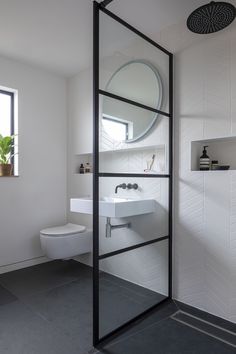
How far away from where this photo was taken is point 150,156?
2250 mm

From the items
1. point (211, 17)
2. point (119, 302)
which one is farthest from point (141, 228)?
point (211, 17)

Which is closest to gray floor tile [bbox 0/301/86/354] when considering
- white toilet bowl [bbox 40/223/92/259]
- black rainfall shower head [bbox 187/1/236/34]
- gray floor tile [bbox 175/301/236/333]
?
white toilet bowl [bbox 40/223/92/259]

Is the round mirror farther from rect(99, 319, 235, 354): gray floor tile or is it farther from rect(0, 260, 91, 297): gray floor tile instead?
rect(0, 260, 91, 297): gray floor tile

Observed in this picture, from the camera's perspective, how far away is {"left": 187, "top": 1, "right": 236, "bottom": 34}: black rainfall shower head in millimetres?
1523

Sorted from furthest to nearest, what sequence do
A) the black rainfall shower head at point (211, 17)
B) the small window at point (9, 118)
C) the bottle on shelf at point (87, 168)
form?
the bottle on shelf at point (87, 168) → the small window at point (9, 118) → the black rainfall shower head at point (211, 17)

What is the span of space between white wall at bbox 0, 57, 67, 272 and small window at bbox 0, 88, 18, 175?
3.1 inches

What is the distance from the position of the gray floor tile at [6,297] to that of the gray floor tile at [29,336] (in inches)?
5.7

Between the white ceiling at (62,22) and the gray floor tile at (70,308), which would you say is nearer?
the gray floor tile at (70,308)

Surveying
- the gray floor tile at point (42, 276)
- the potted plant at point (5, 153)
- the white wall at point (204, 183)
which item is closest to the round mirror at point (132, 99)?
the white wall at point (204, 183)

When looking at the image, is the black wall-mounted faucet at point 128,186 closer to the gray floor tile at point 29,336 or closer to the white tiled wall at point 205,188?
the white tiled wall at point 205,188

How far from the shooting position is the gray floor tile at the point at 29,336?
5.20ft

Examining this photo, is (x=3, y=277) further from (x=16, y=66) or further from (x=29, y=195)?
(x=16, y=66)

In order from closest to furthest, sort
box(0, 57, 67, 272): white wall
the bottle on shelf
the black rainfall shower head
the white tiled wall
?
the black rainfall shower head → the white tiled wall → box(0, 57, 67, 272): white wall → the bottle on shelf

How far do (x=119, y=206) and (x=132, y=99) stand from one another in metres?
0.84
